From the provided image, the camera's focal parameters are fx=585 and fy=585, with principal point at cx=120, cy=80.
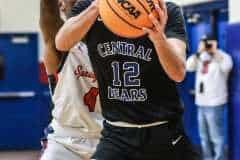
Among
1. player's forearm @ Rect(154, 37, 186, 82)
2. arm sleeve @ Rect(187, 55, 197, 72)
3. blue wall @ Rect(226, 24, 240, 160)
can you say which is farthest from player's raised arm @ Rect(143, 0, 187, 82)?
arm sleeve @ Rect(187, 55, 197, 72)

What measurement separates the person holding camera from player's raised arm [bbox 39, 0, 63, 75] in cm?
478

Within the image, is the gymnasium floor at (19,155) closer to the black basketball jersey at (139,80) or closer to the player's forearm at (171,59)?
the black basketball jersey at (139,80)

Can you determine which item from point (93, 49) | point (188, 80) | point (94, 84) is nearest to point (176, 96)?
point (93, 49)

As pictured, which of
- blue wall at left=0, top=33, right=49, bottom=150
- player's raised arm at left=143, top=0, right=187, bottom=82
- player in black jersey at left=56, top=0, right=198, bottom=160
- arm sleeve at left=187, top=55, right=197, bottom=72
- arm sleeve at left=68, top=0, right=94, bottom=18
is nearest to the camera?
player's raised arm at left=143, top=0, right=187, bottom=82

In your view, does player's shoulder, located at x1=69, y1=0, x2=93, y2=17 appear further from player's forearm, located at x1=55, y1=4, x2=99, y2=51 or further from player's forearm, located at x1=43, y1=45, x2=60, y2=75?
player's forearm, located at x1=43, y1=45, x2=60, y2=75

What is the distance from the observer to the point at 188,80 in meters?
10.1

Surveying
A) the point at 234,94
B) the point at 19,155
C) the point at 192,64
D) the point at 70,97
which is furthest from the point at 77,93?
the point at 19,155

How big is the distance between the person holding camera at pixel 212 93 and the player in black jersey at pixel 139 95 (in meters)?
5.18

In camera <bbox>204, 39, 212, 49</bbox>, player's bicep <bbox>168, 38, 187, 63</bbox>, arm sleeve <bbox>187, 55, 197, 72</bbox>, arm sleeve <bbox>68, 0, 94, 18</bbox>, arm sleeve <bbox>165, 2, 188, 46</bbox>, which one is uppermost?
arm sleeve <bbox>68, 0, 94, 18</bbox>

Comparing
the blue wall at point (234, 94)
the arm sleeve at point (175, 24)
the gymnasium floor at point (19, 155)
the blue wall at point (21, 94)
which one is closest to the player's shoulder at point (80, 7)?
the arm sleeve at point (175, 24)

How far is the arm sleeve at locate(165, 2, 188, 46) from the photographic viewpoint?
2.68 meters

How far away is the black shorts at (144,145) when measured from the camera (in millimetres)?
2668

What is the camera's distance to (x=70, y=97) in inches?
132

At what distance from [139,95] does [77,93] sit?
0.76 m
